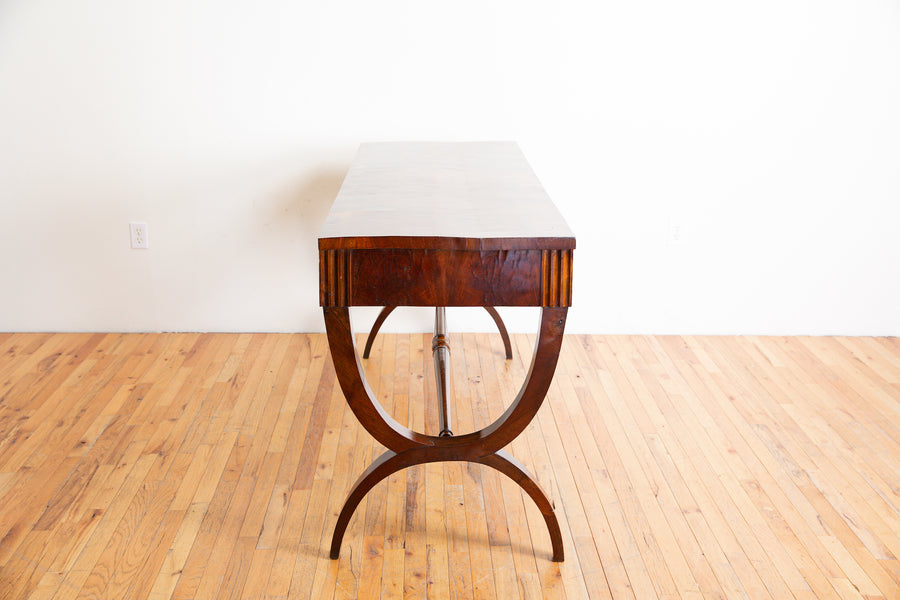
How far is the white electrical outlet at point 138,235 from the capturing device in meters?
3.29

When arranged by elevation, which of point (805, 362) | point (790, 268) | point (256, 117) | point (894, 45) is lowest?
point (805, 362)

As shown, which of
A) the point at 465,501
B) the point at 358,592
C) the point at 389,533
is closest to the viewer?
the point at 358,592

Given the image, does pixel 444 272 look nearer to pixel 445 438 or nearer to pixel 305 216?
pixel 445 438

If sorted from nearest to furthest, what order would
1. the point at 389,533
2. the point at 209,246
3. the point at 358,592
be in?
the point at 358,592 → the point at 389,533 → the point at 209,246

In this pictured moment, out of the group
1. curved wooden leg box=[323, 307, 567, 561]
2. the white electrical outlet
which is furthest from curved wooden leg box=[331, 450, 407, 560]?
the white electrical outlet

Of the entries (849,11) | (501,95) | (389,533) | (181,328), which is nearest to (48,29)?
(181,328)

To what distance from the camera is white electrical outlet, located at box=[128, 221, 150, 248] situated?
10.8ft

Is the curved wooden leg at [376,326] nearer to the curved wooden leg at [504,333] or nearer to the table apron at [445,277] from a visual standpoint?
the curved wooden leg at [504,333]

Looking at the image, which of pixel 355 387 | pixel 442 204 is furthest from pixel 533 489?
pixel 442 204

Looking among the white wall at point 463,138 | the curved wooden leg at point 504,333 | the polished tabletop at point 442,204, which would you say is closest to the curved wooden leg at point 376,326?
the white wall at point 463,138

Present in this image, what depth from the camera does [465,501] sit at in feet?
7.39

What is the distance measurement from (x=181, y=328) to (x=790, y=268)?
8.45 ft

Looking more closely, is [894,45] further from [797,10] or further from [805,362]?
[805,362]

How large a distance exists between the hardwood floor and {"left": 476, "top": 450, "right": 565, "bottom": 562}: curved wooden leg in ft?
0.16
